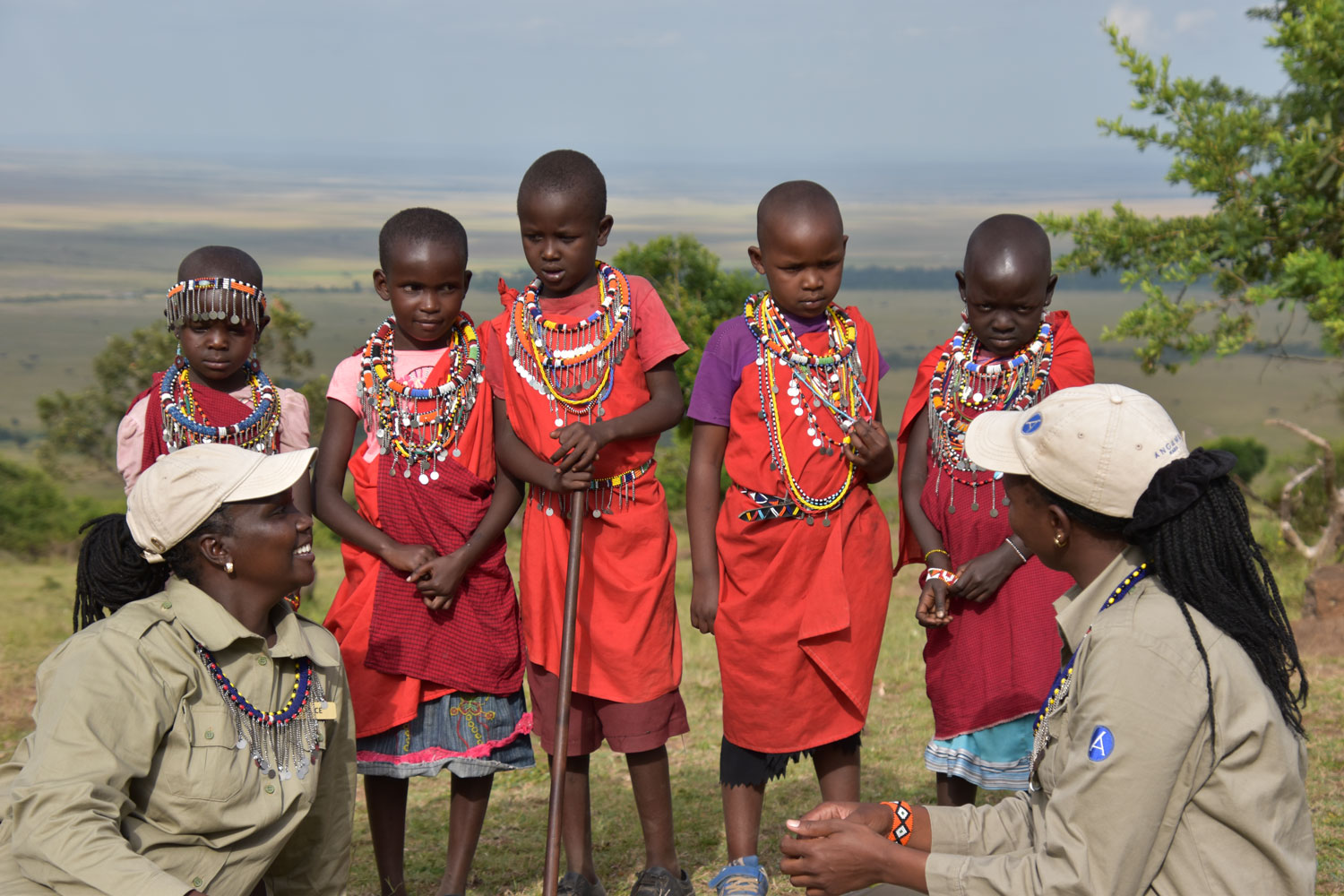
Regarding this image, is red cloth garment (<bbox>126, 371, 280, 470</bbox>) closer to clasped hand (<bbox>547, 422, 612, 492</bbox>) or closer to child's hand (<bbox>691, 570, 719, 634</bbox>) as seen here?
clasped hand (<bbox>547, 422, 612, 492</bbox>)

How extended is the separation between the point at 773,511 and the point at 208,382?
1.90 meters

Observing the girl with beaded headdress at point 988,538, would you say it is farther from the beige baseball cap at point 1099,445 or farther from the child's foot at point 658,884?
the beige baseball cap at point 1099,445

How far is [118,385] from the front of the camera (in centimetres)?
1309

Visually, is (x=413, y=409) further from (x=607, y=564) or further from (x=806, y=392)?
(x=806, y=392)

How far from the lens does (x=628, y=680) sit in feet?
13.8

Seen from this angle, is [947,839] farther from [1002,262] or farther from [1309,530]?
[1309,530]

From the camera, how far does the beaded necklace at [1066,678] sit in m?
2.81

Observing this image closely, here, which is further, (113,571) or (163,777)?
(113,571)

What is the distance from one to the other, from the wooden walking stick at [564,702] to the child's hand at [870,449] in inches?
34.9

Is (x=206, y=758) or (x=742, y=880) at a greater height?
(x=206, y=758)

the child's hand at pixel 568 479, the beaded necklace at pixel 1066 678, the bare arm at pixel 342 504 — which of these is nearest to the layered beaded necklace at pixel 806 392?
the child's hand at pixel 568 479

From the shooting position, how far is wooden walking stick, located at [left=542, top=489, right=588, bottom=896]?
3783 mm

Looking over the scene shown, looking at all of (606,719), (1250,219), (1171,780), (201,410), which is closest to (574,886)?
(606,719)

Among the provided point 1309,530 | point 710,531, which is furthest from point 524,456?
point 1309,530
